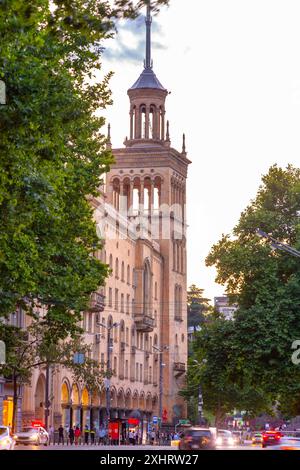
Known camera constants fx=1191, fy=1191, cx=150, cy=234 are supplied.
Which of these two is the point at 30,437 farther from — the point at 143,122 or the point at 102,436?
the point at 143,122

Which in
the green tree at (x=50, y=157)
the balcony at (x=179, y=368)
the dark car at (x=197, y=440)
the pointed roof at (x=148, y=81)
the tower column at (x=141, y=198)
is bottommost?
the dark car at (x=197, y=440)

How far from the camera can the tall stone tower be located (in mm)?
130500

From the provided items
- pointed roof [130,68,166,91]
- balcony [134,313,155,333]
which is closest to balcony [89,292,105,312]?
balcony [134,313,155,333]

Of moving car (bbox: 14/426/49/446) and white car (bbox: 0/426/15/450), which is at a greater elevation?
moving car (bbox: 14/426/49/446)

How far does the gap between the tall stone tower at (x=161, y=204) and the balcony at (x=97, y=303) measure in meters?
26.1

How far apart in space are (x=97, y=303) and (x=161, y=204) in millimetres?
37084

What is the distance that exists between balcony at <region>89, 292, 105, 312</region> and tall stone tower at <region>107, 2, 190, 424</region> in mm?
26129

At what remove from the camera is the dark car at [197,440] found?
141 feet

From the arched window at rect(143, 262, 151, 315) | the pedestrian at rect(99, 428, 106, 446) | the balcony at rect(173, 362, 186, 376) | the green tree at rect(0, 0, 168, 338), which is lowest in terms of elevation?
the pedestrian at rect(99, 428, 106, 446)

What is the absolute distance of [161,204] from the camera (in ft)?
440

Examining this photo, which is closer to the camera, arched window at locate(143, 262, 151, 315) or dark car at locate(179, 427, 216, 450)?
dark car at locate(179, 427, 216, 450)

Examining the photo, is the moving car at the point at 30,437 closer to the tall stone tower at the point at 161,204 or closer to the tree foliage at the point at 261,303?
the tree foliage at the point at 261,303

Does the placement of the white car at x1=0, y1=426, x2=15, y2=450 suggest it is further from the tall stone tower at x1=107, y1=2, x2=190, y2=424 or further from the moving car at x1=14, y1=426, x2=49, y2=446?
the tall stone tower at x1=107, y1=2, x2=190, y2=424

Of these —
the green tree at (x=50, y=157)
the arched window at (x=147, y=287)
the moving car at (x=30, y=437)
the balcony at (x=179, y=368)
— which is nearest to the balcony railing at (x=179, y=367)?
the balcony at (x=179, y=368)
